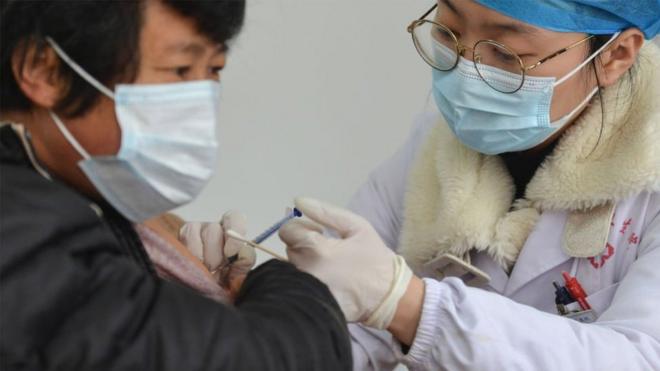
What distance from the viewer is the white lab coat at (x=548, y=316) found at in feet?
3.94

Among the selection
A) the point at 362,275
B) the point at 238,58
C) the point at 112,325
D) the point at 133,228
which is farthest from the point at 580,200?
the point at 238,58

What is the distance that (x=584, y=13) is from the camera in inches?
52.6

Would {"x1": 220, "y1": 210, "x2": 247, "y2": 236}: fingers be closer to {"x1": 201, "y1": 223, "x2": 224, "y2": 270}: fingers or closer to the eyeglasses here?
{"x1": 201, "y1": 223, "x2": 224, "y2": 270}: fingers

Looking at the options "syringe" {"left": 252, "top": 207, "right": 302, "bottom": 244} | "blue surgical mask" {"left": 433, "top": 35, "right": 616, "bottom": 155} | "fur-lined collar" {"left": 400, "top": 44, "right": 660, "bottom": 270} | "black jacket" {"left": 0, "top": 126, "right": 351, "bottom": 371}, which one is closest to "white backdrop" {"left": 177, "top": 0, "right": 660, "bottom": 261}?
"fur-lined collar" {"left": 400, "top": 44, "right": 660, "bottom": 270}

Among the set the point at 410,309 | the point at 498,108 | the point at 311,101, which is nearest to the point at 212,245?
the point at 410,309

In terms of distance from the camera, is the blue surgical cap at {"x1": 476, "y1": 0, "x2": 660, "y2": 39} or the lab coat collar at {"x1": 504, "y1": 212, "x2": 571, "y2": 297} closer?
the blue surgical cap at {"x1": 476, "y1": 0, "x2": 660, "y2": 39}

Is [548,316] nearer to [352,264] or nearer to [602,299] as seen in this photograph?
[602,299]

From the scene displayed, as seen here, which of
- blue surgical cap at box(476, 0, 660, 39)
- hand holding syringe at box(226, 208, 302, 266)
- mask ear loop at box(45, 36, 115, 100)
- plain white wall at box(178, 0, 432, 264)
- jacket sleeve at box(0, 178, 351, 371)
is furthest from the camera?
plain white wall at box(178, 0, 432, 264)

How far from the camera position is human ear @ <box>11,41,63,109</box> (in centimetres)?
87

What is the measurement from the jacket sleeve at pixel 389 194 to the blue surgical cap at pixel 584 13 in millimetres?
450

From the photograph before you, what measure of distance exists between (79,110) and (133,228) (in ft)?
0.56

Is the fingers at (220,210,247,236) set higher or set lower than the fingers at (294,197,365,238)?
lower

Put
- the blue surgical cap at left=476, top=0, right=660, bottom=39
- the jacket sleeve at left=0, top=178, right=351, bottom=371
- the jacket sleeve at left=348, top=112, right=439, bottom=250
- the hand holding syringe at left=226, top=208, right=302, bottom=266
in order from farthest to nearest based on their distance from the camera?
the jacket sleeve at left=348, top=112, right=439, bottom=250 → the blue surgical cap at left=476, top=0, right=660, bottom=39 → the hand holding syringe at left=226, top=208, right=302, bottom=266 → the jacket sleeve at left=0, top=178, right=351, bottom=371

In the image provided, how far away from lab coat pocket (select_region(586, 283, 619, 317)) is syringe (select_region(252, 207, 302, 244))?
523 millimetres
